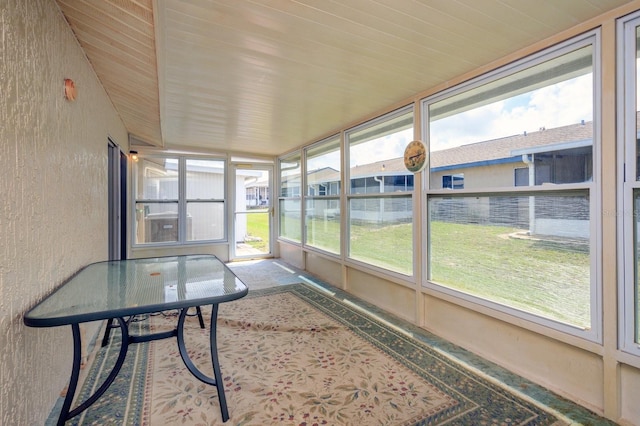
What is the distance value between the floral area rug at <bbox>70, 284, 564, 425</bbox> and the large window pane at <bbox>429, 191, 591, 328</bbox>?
650mm

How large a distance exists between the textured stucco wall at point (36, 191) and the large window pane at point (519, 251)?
112 inches

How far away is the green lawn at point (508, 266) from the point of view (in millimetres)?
1903

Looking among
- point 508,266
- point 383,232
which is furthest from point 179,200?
point 508,266

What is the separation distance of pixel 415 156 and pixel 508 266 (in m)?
1.30

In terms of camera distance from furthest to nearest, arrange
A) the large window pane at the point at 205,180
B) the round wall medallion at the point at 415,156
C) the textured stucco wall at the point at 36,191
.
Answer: the large window pane at the point at 205,180, the round wall medallion at the point at 415,156, the textured stucco wall at the point at 36,191

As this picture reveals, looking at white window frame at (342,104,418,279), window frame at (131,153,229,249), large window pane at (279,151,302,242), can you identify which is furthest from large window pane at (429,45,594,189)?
window frame at (131,153,229,249)

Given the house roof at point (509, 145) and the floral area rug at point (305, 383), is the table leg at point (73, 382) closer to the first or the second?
the floral area rug at point (305, 383)

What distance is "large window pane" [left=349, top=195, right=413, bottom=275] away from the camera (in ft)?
10.4

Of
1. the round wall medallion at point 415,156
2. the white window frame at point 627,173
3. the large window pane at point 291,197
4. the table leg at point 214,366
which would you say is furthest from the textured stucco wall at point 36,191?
the large window pane at point 291,197

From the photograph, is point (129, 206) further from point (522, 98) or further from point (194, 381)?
point (522, 98)

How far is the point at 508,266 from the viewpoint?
2271mm

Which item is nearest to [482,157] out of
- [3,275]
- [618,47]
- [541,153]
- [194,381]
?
[541,153]

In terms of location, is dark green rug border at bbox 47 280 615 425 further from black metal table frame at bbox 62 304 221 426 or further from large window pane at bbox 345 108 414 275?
large window pane at bbox 345 108 414 275

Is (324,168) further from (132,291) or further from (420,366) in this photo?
(132,291)
